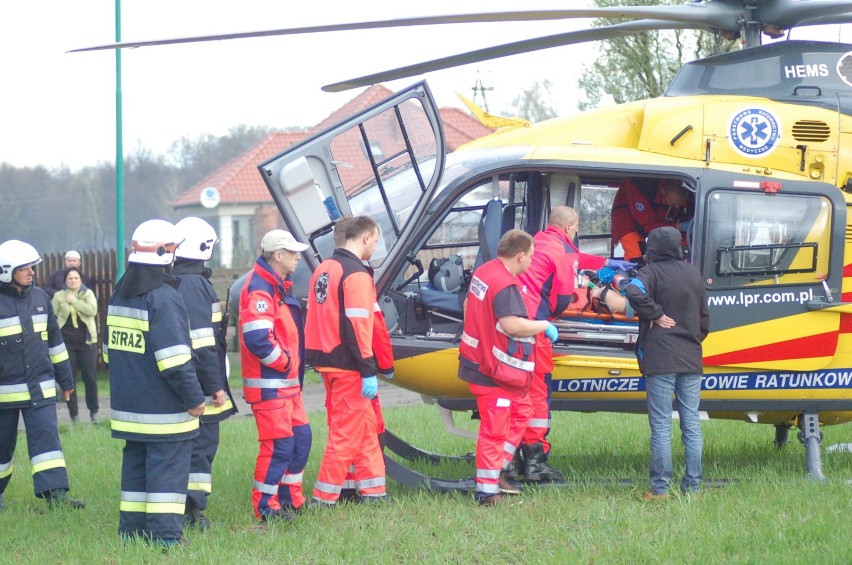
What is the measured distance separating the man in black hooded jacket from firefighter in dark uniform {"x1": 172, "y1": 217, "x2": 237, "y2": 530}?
2549 mm

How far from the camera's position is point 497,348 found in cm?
675

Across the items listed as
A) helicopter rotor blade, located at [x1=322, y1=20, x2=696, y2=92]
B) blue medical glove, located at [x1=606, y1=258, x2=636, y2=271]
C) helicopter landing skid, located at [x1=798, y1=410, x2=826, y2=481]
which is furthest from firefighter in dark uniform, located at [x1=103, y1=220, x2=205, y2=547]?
helicopter landing skid, located at [x1=798, y1=410, x2=826, y2=481]

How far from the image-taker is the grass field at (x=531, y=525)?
5.54 metres

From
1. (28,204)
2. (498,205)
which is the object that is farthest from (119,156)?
(28,204)

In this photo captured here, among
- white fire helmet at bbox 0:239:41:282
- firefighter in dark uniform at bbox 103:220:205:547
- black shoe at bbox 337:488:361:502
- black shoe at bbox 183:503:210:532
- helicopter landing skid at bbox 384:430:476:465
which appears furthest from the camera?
helicopter landing skid at bbox 384:430:476:465

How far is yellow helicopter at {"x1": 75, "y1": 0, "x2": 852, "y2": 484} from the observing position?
23.4ft

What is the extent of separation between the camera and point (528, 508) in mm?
6617

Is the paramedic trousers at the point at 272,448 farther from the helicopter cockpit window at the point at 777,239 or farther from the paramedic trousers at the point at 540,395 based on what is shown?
the helicopter cockpit window at the point at 777,239

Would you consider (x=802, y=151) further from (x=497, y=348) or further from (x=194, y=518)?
(x=194, y=518)

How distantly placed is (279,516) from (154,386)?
121cm

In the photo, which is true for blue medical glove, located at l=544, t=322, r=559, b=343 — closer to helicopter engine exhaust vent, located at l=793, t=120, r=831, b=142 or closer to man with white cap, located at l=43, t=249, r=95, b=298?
helicopter engine exhaust vent, located at l=793, t=120, r=831, b=142

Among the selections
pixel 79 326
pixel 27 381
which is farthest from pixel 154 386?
pixel 79 326

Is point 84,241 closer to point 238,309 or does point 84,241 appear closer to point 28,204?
point 28,204

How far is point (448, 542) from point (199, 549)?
54.0 inches
